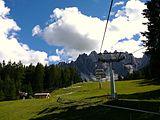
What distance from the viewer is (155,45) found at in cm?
5178

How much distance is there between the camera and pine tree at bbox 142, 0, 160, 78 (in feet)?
166

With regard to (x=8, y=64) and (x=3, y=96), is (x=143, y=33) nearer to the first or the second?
(x=3, y=96)

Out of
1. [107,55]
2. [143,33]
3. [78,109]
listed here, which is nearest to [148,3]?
[143,33]

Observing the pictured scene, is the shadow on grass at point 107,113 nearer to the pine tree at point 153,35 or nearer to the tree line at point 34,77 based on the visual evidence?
the pine tree at point 153,35

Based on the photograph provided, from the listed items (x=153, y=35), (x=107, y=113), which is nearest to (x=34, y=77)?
(x=153, y=35)

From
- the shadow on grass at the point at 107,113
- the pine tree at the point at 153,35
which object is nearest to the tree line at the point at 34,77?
the pine tree at the point at 153,35

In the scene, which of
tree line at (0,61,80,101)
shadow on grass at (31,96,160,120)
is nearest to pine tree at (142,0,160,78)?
shadow on grass at (31,96,160,120)

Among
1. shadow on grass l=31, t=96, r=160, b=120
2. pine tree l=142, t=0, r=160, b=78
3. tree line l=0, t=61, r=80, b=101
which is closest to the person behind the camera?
shadow on grass l=31, t=96, r=160, b=120

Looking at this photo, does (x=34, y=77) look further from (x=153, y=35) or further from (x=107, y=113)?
(x=107, y=113)

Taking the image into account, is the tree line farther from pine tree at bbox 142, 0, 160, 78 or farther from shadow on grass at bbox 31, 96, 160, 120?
shadow on grass at bbox 31, 96, 160, 120

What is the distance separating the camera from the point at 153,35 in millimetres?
53031

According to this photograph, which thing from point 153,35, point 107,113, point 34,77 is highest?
point 34,77

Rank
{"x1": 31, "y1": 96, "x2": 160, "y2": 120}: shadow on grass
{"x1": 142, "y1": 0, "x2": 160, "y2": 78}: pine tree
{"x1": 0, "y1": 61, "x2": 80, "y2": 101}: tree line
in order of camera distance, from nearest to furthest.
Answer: {"x1": 31, "y1": 96, "x2": 160, "y2": 120}: shadow on grass → {"x1": 142, "y1": 0, "x2": 160, "y2": 78}: pine tree → {"x1": 0, "y1": 61, "x2": 80, "y2": 101}: tree line

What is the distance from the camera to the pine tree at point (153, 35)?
166 ft
